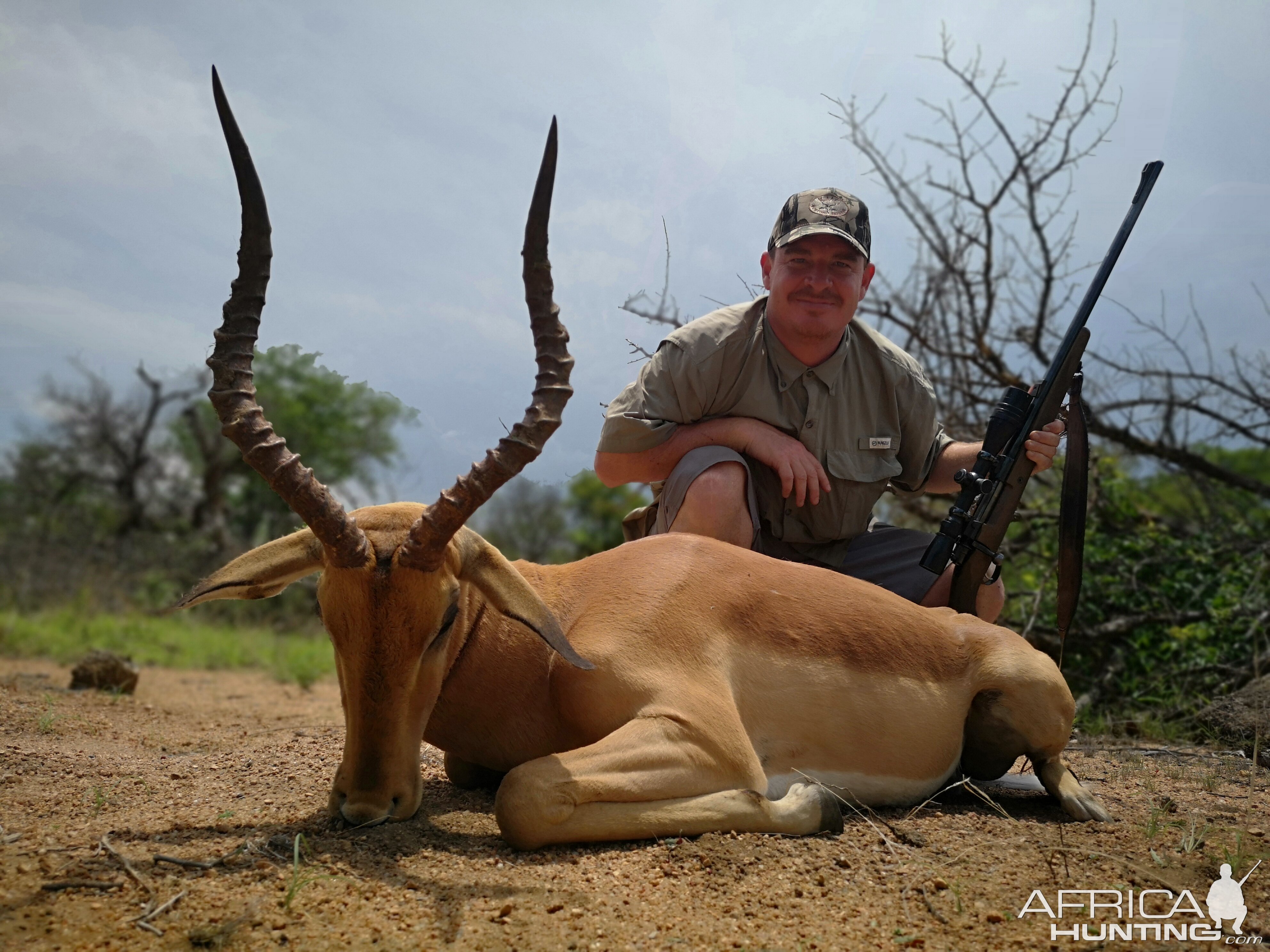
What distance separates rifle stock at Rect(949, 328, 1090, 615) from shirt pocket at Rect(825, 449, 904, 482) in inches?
24.7

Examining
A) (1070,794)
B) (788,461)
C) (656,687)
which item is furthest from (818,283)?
(1070,794)

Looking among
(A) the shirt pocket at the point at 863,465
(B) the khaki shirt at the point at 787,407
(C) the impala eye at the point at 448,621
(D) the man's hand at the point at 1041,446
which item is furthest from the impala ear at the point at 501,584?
(D) the man's hand at the point at 1041,446

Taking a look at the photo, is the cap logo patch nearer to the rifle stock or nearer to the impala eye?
the rifle stock

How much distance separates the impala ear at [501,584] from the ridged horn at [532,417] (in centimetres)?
18

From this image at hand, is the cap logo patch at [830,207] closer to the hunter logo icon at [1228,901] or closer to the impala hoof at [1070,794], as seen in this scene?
the impala hoof at [1070,794]

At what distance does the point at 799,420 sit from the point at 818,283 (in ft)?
2.41

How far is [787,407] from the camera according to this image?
17.8ft

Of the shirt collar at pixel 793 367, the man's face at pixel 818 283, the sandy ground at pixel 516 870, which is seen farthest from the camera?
the shirt collar at pixel 793 367

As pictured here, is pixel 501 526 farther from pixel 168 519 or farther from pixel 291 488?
pixel 291 488

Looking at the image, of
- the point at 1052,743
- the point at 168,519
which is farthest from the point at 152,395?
the point at 1052,743

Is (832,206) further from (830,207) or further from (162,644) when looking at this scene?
(162,644)

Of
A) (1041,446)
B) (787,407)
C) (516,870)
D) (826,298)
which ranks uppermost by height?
(826,298)

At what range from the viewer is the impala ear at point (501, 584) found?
3469 millimetres

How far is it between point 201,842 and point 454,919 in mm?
935
